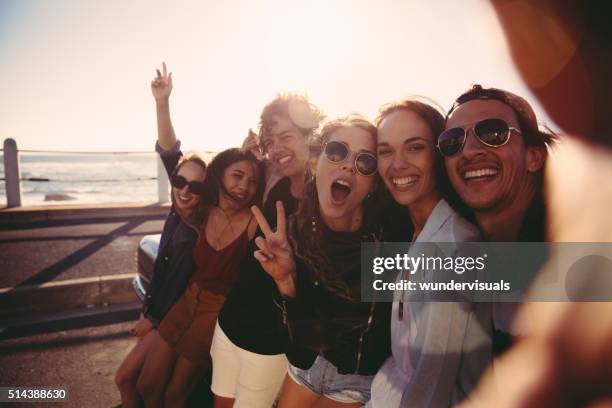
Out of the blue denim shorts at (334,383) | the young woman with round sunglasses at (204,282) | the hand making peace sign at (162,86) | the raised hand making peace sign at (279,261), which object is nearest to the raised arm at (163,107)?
the hand making peace sign at (162,86)

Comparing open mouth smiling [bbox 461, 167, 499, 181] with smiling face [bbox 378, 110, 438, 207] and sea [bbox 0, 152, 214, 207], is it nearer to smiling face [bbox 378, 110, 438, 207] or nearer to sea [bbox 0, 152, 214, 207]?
smiling face [bbox 378, 110, 438, 207]

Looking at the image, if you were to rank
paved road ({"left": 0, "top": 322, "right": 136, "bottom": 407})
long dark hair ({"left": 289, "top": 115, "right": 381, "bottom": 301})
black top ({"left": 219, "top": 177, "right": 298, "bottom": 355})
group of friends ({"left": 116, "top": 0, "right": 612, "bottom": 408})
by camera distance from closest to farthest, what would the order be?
group of friends ({"left": 116, "top": 0, "right": 612, "bottom": 408})
long dark hair ({"left": 289, "top": 115, "right": 381, "bottom": 301})
black top ({"left": 219, "top": 177, "right": 298, "bottom": 355})
paved road ({"left": 0, "top": 322, "right": 136, "bottom": 407})

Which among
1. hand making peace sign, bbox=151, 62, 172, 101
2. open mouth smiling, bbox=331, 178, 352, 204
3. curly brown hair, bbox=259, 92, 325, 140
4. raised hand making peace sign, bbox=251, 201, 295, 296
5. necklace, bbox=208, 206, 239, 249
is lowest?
raised hand making peace sign, bbox=251, 201, 295, 296

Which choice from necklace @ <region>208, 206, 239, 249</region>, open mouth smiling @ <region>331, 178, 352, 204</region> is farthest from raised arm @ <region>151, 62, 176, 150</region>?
open mouth smiling @ <region>331, 178, 352, 204</region>

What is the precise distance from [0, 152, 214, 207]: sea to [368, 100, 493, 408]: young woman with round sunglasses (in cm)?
1050

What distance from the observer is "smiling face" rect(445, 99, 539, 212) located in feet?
5.20

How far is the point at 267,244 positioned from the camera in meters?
2.14

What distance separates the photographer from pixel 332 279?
1.86 m

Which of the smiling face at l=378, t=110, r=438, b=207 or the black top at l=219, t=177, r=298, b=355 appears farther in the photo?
the black top at l=219, t=177, r=298, b=355

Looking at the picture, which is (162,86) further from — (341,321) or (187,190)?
(341,321)

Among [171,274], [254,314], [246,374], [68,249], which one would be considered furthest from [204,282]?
[68,249]

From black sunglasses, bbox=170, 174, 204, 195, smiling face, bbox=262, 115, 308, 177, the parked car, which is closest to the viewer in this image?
black sunglasses, bbox=170, 174, 204, 195

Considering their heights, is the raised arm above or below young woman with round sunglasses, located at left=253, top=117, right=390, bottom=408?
above

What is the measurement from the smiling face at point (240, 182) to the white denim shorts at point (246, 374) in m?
1.01
